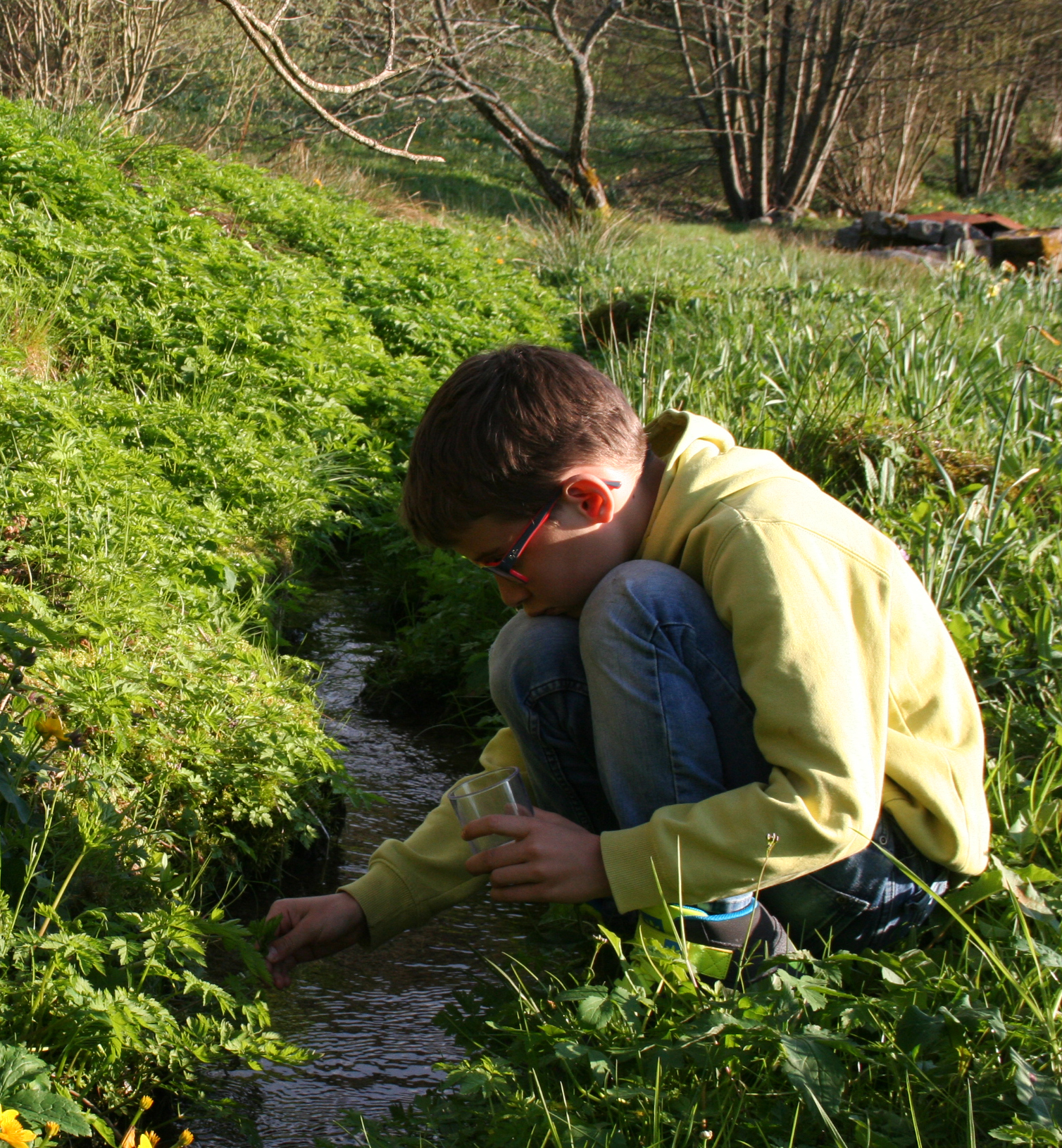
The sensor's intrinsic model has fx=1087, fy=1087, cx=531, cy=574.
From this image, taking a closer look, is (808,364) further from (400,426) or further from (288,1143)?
(288,1143)

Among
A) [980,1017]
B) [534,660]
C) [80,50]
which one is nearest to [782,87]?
[80,50]

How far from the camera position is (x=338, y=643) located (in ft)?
12.5

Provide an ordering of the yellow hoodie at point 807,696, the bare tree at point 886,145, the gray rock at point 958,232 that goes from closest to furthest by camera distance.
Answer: the yellow hoodie at point 807,696, the gray rock at point 958,232, the bare tree at point 886,145

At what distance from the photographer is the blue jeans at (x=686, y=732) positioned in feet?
5.57

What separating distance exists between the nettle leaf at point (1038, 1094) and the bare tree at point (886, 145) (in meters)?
26.0

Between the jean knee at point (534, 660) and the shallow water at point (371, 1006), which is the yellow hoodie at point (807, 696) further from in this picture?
the shallow water at point (371, 1006)

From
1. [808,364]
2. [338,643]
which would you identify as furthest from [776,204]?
[338,643]

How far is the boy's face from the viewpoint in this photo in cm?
187

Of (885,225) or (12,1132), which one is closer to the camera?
(12,1132)

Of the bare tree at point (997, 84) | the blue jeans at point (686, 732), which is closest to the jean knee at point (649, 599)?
the blue jeans at point (686, 732)

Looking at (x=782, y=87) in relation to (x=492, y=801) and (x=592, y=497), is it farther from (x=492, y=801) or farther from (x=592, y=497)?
(x=492, y=801)

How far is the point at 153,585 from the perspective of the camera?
2863mm

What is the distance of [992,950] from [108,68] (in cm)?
1230

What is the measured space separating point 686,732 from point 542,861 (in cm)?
30
